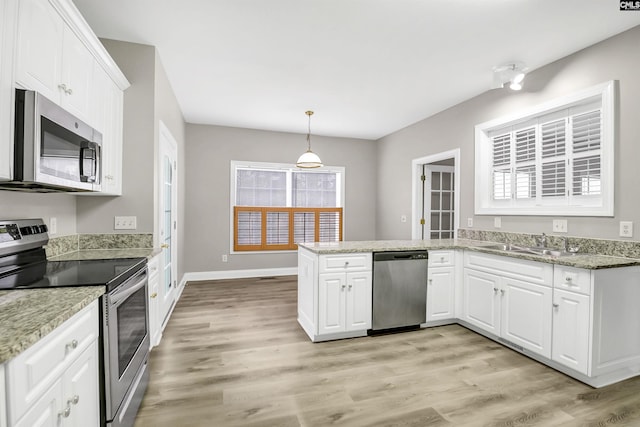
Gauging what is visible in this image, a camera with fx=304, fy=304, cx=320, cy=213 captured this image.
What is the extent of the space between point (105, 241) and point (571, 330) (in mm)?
3666

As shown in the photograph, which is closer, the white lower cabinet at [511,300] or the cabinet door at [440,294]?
the white lower cabinet at [511,300]

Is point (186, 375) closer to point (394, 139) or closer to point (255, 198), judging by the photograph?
point (255, 198)

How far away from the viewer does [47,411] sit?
0.97 meters

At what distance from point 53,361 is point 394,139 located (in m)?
5.38

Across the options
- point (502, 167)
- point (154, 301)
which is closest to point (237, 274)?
point (154, 301)

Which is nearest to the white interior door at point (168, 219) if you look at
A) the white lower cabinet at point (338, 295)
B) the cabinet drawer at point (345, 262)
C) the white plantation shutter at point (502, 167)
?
the white lower cabinet at point (338, 295)

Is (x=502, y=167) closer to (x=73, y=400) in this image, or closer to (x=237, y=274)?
(x=73, y=400)

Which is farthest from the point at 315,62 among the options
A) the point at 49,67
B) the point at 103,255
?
the point at 103,255

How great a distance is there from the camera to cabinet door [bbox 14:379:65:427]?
34.6 inches

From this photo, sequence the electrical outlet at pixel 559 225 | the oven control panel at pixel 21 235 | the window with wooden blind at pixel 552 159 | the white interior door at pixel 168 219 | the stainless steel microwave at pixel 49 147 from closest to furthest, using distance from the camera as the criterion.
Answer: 1. the stainless steel microwave at pixel 49 147
2. the oven control panel at pixel 21 235
3. the window with wooden blind at pixel 552 159
4. the electrical outlet at pixel 559 225
5. the white interior door at pixel 168 219

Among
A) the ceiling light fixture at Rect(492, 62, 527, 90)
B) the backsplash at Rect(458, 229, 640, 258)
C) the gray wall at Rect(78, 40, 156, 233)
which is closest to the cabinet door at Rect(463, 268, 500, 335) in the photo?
the backsplash at Rect(458, 229, 640, 258)

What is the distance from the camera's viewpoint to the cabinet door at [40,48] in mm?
1365

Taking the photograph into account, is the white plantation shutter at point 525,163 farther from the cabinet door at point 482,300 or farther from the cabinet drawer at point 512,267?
the cabinet door at point 482,300

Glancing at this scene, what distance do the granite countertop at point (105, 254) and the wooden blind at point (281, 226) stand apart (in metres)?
2.87
